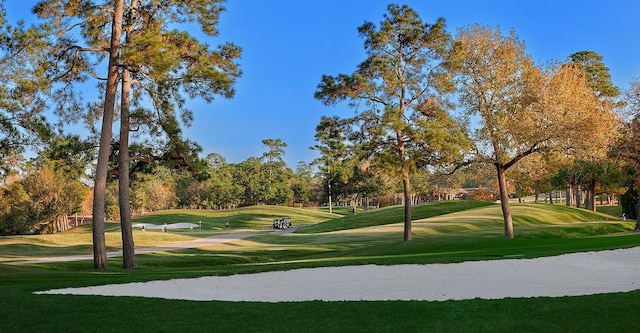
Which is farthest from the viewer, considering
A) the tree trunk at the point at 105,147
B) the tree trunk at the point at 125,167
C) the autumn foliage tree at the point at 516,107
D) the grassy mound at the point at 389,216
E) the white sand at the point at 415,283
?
the grassy mound at the point at 389,216

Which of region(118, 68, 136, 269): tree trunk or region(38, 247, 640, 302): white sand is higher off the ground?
region(118, 68, 136, 269): tree trunk

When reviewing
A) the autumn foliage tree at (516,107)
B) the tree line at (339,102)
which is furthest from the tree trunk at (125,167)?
the autumn foliage tree at (516,107)

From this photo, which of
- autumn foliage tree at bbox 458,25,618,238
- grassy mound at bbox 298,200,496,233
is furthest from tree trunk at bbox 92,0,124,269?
grassy mound at bbox 298,200,496,233

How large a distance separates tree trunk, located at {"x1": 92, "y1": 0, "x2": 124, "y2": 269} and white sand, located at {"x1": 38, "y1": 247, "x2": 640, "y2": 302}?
7391 millimetres

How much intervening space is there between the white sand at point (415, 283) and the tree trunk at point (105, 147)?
739 centimetres

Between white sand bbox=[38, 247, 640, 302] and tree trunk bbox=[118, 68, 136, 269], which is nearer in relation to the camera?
white sand bbox=[38, 247, 640, 302]

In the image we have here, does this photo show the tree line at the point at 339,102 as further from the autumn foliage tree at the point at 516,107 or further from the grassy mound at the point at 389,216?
the grassy mound at the point at 389,216

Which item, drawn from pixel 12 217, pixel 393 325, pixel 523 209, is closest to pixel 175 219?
pixel 12 217

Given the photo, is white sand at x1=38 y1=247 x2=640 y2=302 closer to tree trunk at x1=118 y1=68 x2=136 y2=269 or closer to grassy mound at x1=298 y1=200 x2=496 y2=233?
tree trunk at x1=118 y1=68 x2=136 y2=269

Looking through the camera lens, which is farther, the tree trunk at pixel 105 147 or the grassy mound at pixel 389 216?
the grassy mound at pixel 389 216

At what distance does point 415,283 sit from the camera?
1347cm

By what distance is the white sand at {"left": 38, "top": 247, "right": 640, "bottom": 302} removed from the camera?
1151cm

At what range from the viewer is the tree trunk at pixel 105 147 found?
19.7 metres

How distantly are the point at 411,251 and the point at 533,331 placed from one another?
16635 mm
